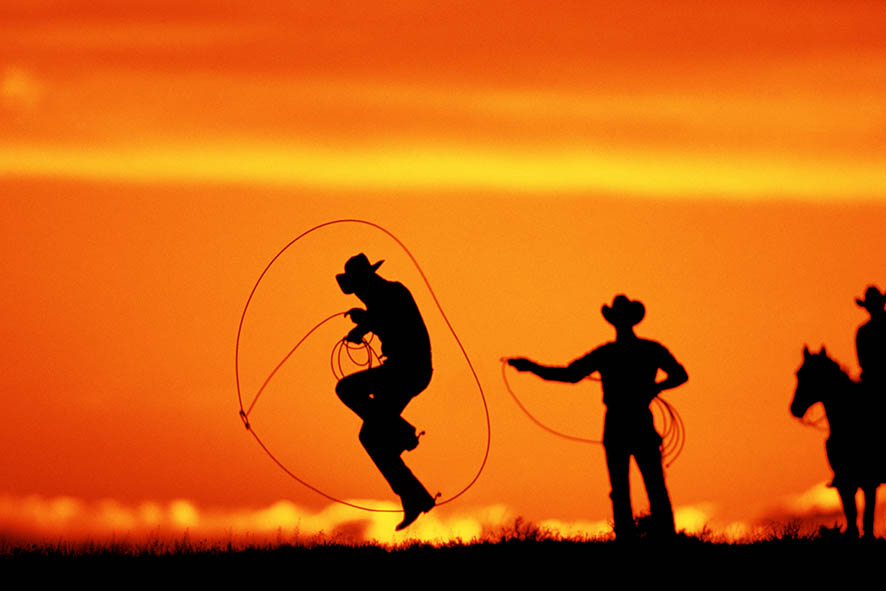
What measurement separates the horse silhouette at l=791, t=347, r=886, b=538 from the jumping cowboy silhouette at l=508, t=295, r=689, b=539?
3.15 m

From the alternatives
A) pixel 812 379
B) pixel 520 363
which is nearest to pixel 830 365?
pixel 812 379

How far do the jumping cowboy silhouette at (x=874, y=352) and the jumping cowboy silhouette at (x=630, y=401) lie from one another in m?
3.56

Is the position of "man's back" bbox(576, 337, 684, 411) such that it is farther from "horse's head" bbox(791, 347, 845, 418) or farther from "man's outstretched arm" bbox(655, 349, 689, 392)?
"horse's head" bbox(791, 347, 845, 418)

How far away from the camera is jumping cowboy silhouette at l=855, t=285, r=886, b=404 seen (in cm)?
2142

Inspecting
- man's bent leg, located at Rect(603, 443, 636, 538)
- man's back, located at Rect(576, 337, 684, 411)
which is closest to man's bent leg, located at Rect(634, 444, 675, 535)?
man's bent leg, located at Rect(603, 443, 636, 538)

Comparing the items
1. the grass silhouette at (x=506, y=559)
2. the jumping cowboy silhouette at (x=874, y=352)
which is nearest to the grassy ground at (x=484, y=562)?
the grass silhouette at (x=506, y=559)

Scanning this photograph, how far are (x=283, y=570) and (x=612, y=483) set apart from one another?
3462 millimetres

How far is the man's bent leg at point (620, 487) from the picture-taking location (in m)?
18.8

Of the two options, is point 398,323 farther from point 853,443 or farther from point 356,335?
point 853,443

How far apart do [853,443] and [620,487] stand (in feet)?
11.8

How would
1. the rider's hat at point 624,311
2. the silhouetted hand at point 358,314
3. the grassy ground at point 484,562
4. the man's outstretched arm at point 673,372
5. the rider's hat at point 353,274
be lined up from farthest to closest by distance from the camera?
1. the silhouetted hand at point 358,314
2. the rider's hat at point 353,274
3. the man's outstretched arm at point 673,372
4. the rider's hat at point 624,311
5. the grassy ground at point 484,562

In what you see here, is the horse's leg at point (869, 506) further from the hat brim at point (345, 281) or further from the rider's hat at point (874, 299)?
the hat brim at point (345, 281)

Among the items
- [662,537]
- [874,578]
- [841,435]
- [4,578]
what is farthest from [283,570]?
[841,435]

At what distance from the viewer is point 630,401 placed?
18766 mm
